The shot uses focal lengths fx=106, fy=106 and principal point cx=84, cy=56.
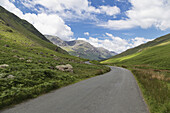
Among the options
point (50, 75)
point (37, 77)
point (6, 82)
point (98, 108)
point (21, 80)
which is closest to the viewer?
point (98, 108)

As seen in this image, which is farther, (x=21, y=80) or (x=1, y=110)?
(x=21, y=80)

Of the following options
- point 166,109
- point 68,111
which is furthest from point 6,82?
point 166,109

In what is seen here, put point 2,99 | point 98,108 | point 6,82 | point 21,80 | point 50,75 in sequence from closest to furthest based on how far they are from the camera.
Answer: point 98,108 < point 2,99 < point 6,82 < point 21,80 < point 50,75

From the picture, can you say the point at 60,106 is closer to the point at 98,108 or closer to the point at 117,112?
the point at 98,108

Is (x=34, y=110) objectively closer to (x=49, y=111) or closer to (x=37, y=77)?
(x=49, y=111)

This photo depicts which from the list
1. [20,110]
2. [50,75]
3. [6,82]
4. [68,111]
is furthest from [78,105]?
[50,75]

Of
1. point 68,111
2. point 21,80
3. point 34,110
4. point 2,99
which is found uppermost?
point 21,80

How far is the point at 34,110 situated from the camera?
21.2 feet

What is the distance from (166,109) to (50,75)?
1503 centimetres

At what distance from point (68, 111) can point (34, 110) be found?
2080 mm

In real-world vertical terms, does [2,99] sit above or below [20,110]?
above

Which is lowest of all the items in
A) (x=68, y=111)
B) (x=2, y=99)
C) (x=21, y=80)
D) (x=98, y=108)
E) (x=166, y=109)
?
(x=166, y=109)

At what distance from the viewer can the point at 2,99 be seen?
7629mm

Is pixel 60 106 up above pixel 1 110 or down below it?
below
